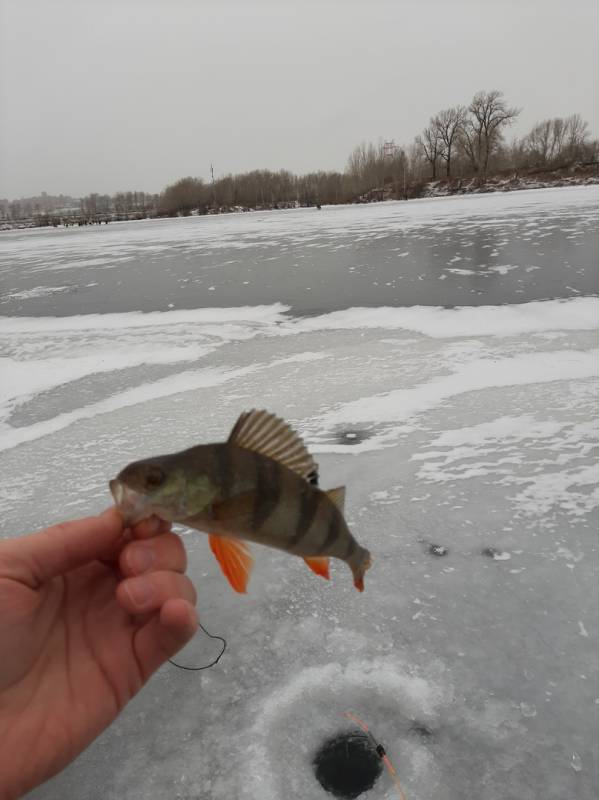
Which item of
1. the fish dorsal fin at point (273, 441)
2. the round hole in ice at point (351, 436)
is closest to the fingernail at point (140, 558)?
the fish dorsal fin at point (273, 441)

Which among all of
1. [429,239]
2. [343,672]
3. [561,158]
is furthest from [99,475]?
[561,158]

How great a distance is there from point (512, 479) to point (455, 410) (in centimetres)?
113

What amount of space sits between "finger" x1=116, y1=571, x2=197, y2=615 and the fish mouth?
0.62 ft

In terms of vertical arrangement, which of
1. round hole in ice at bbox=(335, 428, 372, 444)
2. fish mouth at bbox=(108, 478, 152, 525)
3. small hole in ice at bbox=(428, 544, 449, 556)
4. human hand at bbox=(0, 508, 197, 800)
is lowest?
small hole in ice at bbox=(428, 544, 449, 556)

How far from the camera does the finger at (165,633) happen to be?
1.30 meters

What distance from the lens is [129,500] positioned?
1.20m

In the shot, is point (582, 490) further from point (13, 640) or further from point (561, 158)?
point (561, 158)

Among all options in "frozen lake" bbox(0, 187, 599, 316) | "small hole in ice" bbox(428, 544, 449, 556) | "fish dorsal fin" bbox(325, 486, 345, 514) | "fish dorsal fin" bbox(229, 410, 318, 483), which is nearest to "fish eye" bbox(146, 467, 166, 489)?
"fish dorsal fin" bbox(229, 410, 318, 483)

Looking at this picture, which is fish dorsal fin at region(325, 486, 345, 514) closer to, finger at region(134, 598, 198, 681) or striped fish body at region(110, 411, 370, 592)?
striped fish body at region(110, 411, 370, 592)

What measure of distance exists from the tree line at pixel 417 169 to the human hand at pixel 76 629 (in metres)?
62.2

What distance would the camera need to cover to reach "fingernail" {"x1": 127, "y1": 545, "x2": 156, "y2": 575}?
135 centimetres

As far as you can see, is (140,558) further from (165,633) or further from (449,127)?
(449,127)

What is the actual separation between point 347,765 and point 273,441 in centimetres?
140

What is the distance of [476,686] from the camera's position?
2131 millimetres
